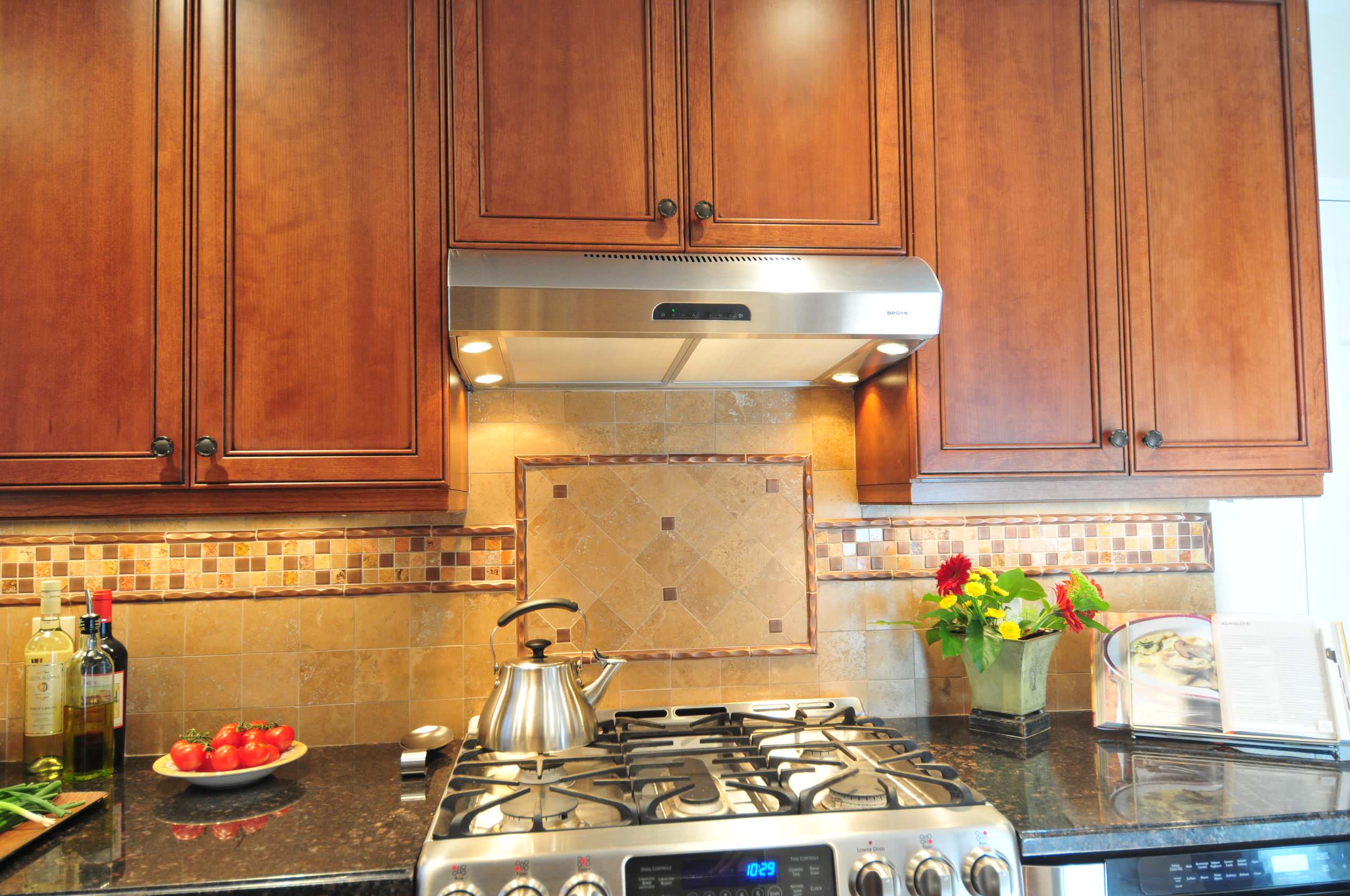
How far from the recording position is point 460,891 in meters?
1.19

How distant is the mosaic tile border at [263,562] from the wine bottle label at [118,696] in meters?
0.18

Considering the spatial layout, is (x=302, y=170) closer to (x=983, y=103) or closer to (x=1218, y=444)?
(x=983, y=103)

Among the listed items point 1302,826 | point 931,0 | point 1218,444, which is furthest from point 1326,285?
point 1302,826

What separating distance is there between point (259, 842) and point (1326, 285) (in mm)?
2722

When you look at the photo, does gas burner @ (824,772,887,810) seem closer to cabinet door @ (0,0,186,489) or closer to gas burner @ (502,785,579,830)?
gas burner @ (502,785,579,830)

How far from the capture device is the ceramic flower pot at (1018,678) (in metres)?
1.80

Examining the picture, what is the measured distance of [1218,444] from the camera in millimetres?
1775

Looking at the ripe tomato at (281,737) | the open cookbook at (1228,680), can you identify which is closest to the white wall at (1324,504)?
the open cookbook at (1228,680)

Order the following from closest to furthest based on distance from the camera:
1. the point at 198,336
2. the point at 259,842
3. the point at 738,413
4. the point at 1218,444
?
the point at 259,842, the point at 198,336, the point at 1218,444, the point at 738,413

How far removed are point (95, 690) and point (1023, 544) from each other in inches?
80.2

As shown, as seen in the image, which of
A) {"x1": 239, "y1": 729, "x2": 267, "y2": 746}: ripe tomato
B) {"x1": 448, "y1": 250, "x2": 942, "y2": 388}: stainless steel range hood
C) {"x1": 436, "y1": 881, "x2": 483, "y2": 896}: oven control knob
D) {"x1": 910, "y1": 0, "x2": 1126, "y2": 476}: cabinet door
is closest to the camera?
{"x1": 436, "y1": 881, "x2": 483, "y2": 896}: oven control knob

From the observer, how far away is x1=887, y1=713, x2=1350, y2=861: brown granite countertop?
51.8 inches

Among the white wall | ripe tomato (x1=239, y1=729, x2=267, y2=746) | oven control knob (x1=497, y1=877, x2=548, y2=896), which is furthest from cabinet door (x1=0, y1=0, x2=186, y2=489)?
the white wall

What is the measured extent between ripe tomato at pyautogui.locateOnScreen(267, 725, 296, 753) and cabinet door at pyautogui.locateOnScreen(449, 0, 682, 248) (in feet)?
3.35
